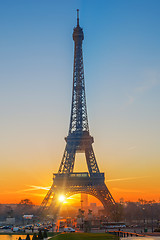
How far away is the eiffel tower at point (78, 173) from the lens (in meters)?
98.5

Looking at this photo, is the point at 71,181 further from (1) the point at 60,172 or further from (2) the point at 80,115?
(2) the point at 80,115

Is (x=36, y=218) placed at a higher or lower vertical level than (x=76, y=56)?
lower

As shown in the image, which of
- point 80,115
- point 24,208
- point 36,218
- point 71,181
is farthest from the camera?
point 24,208

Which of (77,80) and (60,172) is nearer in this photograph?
(60,172)

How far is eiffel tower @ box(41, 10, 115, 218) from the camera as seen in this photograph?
98519mm

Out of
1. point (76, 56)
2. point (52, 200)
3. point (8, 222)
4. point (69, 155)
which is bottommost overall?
point (8, 222)

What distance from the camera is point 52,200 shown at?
317ft

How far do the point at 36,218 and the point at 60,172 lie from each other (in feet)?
61.4

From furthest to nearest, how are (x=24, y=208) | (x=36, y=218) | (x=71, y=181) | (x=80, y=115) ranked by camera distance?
(x=24, y=208) < (x=80, y=115) < (x=71, y=181) < (x=36, y=218)

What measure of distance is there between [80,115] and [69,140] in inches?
437

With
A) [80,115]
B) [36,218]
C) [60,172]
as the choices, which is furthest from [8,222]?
[80,115]

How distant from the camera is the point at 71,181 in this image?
4006 inches

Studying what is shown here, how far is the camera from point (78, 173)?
104 meters

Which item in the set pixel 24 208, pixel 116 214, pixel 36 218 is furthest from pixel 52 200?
pixel 24 208
